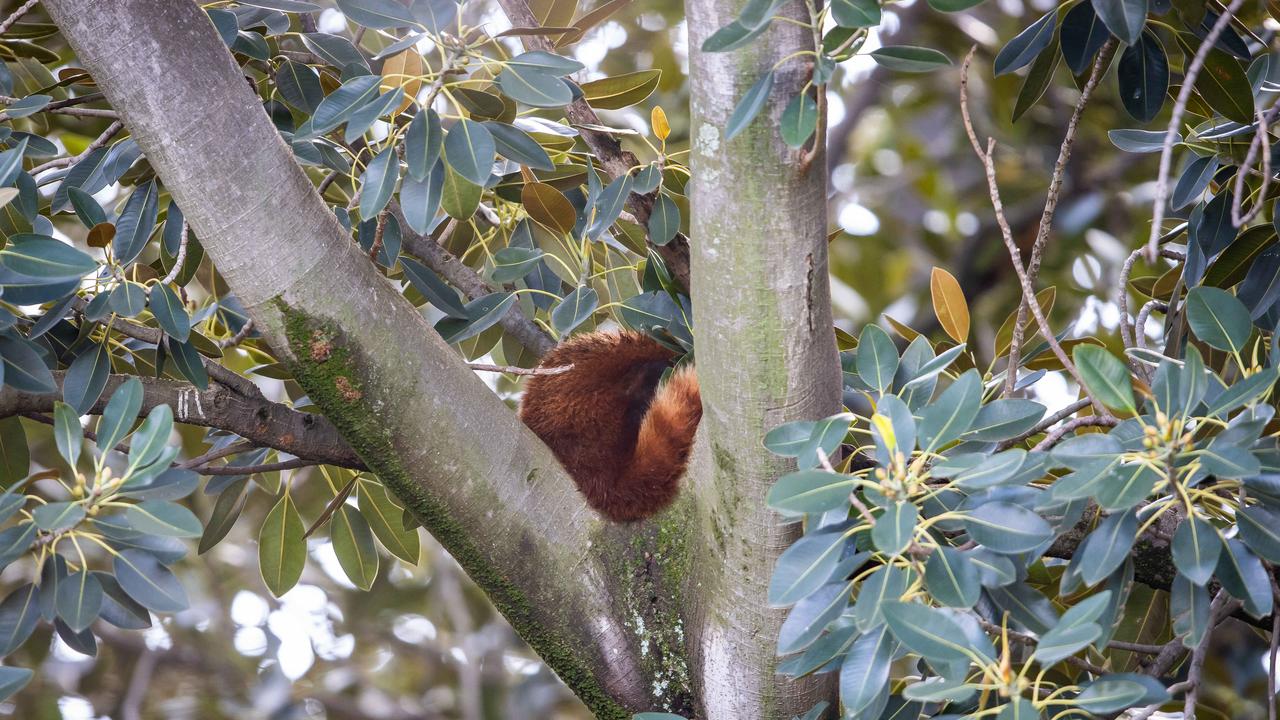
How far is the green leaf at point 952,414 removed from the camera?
94cm

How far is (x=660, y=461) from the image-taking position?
1.30 meters

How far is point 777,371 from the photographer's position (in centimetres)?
103

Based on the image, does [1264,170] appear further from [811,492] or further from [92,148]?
[92,148]

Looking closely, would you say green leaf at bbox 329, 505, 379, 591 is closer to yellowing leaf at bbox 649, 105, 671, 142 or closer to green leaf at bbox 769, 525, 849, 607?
yellowing leaf at bbox 649, 105, 671, 142

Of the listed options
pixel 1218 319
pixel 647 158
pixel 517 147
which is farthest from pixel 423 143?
pixel 647 158

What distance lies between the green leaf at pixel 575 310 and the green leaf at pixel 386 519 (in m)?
0.49

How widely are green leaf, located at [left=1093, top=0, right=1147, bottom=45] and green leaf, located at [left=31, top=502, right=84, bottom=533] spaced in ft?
3.53

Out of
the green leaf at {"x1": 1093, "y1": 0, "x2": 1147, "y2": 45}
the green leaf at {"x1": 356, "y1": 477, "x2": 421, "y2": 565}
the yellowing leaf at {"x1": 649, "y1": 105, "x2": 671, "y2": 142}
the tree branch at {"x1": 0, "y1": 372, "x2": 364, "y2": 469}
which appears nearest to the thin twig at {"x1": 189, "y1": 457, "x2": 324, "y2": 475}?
the tree branch at {"x1": 0, "y1": 372, "x2": 364, "y2": 469}

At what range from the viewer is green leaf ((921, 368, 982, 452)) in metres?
0.94

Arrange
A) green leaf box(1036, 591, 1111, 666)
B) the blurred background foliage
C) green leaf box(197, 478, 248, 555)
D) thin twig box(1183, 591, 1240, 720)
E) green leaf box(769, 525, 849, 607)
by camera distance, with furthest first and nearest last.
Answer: the blurred background foliage
green leaf box(197, 478, 248, 555)
thin twig box(1183, 591, 1240, 720)
green leaf box(769, 525, 849, 607)
green leaf box(1036, 591, 1111, 666)

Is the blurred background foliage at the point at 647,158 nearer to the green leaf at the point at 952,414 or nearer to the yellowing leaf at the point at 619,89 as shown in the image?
the yellowing leaf at the point at 619,89

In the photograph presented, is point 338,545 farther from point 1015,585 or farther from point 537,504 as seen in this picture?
point 1015,585

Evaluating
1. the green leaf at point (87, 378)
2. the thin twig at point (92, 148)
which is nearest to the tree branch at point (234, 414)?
the green leaf at point (87, 378)

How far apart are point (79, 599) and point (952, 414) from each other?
33.4 inches
